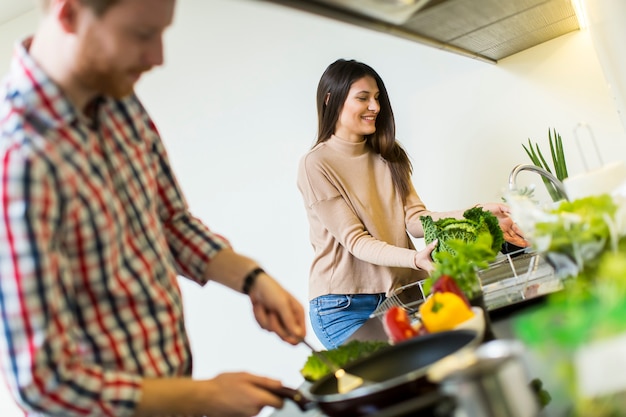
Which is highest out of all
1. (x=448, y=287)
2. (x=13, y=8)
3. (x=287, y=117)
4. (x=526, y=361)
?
(x=13, y=8)

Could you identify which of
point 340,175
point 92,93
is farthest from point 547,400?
point 340,175

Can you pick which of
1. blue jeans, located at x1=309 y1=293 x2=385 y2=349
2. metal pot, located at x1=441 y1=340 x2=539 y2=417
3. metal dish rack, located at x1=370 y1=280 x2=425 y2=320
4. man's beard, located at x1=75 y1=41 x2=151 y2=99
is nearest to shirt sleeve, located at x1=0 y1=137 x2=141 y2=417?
man's beard, located at x1=75 y1=41 x2=151 y2=99

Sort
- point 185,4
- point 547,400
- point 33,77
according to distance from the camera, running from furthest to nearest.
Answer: point 185,4 → point 33,77 → point 547,400

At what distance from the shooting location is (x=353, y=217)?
2727 millimetres

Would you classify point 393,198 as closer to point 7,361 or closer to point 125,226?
point 125,226

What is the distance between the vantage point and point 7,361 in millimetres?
1033

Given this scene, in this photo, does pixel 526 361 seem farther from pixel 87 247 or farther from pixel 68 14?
pixel 68 14

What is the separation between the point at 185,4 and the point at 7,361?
3.74 meters

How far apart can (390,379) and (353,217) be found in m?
1.64

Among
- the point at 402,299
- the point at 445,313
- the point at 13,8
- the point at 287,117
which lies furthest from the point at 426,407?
the point at 13,8

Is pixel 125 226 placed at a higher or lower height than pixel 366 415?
higher

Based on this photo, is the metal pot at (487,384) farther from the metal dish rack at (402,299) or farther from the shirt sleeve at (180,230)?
the metal dish rack at (402,299)

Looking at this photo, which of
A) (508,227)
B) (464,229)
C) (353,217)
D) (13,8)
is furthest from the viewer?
(13,8)

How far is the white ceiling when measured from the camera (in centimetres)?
445
